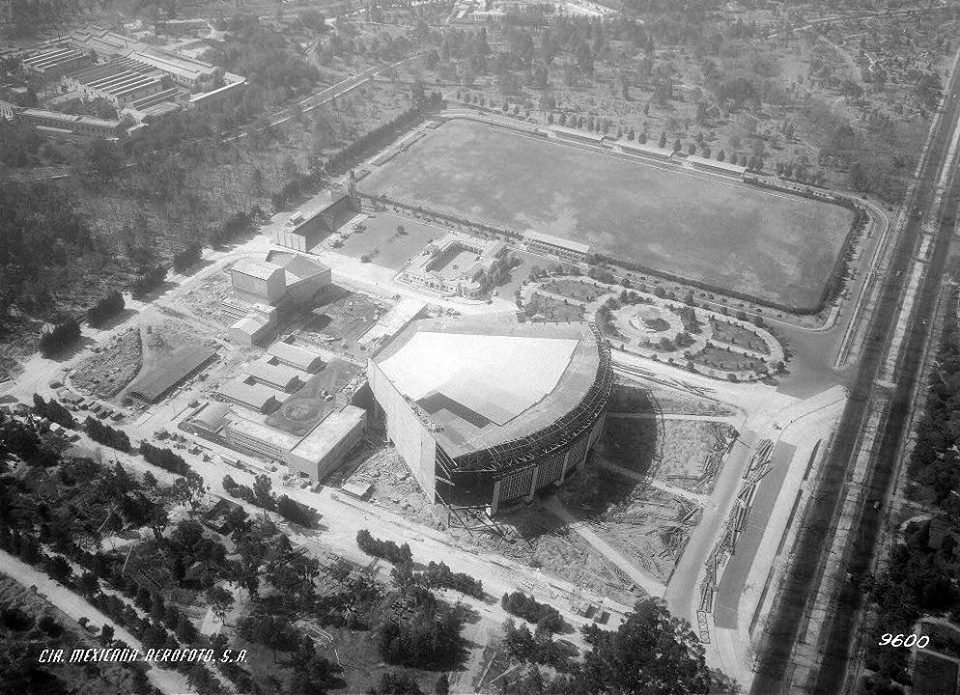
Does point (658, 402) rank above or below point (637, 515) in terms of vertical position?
above

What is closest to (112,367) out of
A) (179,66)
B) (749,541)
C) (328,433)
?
(328,433)

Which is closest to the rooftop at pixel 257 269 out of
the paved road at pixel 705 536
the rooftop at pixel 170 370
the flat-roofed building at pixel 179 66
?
the rooftop at pixel 170 370

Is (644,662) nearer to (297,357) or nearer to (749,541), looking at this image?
(749,541)

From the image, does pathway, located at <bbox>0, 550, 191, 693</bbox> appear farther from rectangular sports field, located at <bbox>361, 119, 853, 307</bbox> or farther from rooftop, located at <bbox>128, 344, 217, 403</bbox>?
rectangular sports field, located at <bbox>361, 119, 853, 307</bbox>

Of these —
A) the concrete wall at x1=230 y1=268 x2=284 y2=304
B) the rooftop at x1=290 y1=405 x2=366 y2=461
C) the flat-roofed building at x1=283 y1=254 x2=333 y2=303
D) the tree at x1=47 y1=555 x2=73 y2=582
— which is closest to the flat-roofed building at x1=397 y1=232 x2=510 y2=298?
the flat-roofed building at x1=283 y1=254 x2=333 y2=303

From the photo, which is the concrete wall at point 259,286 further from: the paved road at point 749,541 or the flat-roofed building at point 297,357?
the paved road at point 749,541

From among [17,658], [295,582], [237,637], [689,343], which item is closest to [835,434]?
[689,343]
